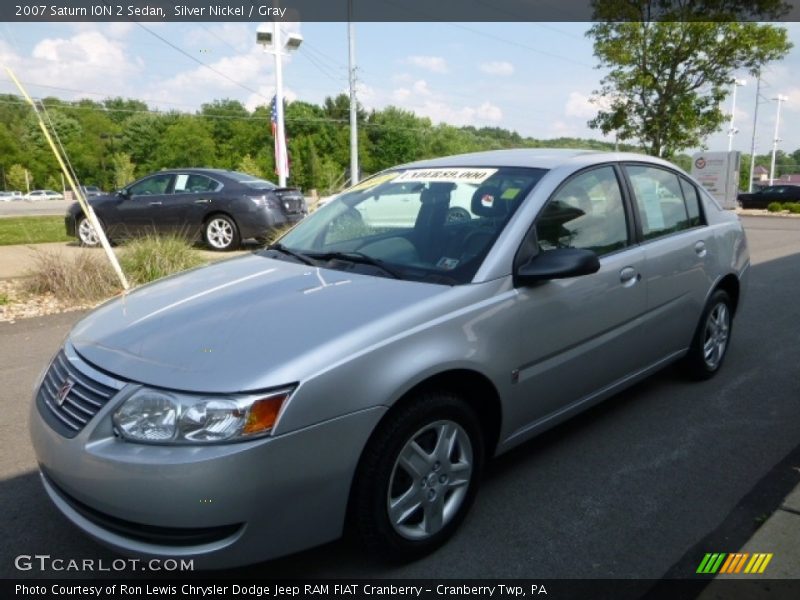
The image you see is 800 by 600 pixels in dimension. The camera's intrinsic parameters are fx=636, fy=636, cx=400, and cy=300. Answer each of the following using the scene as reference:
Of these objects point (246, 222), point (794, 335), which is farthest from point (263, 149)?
point (794, 335)

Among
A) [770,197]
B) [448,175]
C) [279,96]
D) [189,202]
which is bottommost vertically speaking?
[770,197]

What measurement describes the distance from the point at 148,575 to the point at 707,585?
2.13 metres

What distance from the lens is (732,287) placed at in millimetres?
4773

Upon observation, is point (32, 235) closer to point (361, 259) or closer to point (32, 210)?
point (361, 259)

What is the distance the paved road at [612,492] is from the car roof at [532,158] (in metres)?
1.58

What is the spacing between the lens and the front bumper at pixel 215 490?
203 cm

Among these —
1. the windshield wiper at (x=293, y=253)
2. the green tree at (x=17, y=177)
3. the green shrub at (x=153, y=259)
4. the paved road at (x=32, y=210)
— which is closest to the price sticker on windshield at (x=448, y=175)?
the windshield wiper at (x=293, y=253)

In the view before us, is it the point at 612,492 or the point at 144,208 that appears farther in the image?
the point at 144,208

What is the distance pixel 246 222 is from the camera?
1125 centimetres

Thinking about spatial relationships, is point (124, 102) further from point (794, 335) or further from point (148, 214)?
point (794, 335)

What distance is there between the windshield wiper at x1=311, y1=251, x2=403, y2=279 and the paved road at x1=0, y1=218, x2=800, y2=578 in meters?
1.17

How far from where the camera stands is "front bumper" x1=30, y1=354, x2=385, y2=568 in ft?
6.66

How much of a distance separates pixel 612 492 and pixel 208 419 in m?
2.03

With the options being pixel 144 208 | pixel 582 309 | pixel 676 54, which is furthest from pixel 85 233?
pixel 676 54
